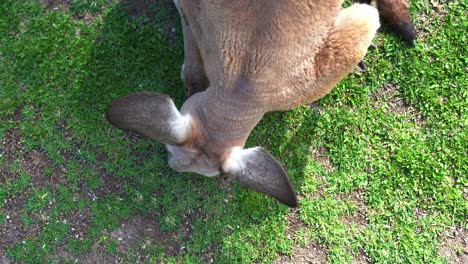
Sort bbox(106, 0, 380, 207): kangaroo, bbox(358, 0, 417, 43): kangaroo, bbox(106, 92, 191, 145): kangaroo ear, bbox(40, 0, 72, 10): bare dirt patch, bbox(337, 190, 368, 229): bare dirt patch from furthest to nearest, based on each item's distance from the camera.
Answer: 1. bbox(337, 190, 368, 229): bare dirt patch
2. bbox(40, 0, 72, 10): bare dirt patch
3. bbox(358, 0, 417, 43): kangaroo
4. bbox(106, 0, 380, 207): kangaroo
5. bbox(106, 92, 191, 145): kangaroo ear

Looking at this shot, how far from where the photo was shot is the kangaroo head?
3.34m

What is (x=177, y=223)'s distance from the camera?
5234 millimetres

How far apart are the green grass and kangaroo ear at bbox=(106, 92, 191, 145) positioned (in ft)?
5.61

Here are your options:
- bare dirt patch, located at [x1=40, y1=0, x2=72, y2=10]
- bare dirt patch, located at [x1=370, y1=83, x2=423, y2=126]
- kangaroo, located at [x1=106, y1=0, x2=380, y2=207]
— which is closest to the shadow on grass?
bare dirt patch, located at [x1=40, y1=0, x2=72, y2=10]

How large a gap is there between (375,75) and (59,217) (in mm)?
3888

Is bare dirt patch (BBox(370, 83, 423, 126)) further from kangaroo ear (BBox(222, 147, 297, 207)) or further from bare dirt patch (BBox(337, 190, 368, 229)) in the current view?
kangaroo ear (BBox(222, 147, 297, 207))

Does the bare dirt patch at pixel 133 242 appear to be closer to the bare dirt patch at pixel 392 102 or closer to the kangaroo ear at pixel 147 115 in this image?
the kangaroo ear at pixel 147 115

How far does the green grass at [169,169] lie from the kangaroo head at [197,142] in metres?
1.19

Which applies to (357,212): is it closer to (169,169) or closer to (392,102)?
(392,102)

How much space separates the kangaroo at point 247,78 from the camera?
3.54 metres

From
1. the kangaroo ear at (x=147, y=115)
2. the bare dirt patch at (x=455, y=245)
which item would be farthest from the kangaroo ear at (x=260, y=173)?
the bare dirt patch at (x=455, y=245)

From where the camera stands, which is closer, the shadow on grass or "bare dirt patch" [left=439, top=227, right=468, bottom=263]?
the shadow on grass

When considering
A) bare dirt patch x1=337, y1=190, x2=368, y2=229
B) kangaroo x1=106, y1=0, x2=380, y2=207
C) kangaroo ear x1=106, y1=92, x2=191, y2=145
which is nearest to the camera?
kangaroo ear x1=106, y1=92, x2=191, y2=145

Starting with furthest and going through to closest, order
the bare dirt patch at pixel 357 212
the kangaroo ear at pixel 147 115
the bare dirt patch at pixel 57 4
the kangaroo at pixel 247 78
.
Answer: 1. the bare dirt patch at pixel 357 212
2. the bare dirt patch at pixel 57 4
3. the kangaroo at pixel 247 78
4. the kangaroo ear at pixel 147 115
